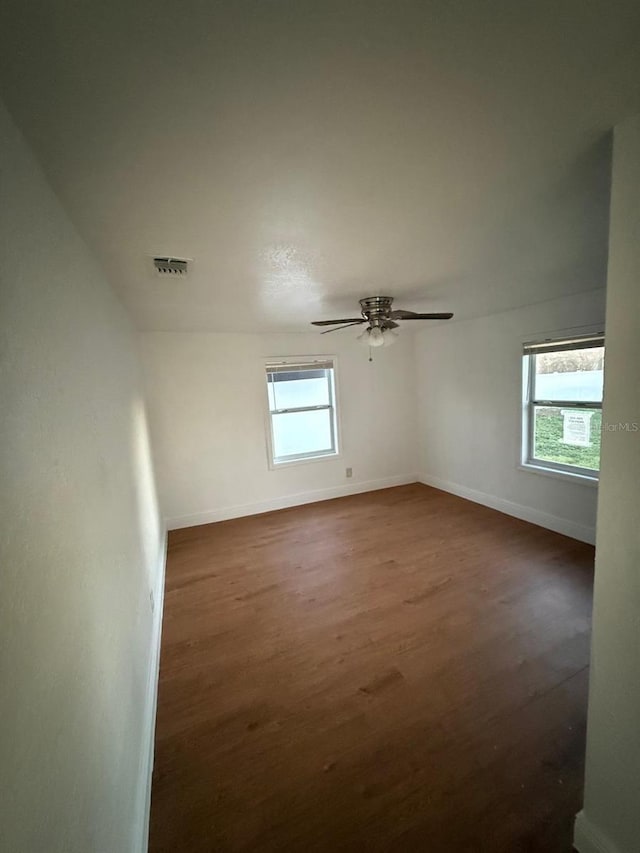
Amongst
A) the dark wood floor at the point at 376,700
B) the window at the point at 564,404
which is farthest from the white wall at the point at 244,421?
the window at the point at 564,404

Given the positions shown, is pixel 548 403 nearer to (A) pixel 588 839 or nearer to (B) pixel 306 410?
(B) pixel 306 410

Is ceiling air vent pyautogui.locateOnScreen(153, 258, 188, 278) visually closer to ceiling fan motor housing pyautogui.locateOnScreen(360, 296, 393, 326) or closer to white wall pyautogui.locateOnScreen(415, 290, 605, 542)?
ceiling fan motor housing pyautogui.locateOnScreen(360, 296, 393, 326)

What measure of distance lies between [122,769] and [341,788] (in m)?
0.84

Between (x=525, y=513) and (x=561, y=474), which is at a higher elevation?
(x=561, y=474)

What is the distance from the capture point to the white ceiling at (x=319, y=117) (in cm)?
59

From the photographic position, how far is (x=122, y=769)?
3.46 feet

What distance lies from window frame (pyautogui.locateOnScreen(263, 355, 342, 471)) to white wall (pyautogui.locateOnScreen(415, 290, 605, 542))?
129 centimetres

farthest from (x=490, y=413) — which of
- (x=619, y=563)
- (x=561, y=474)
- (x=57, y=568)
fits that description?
(x=57, y=568)

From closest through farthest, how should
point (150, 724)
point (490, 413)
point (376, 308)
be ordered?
point (150, 724) → point (376, 308) → point (490, 413)

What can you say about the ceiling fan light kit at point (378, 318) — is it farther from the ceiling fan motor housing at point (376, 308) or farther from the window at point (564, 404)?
the window at point (564, 404)

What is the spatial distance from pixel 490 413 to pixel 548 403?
0.61 metres

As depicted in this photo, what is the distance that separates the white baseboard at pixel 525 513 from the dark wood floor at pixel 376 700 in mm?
277

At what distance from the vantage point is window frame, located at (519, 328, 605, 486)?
2.82 m

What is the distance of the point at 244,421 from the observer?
3957mm
